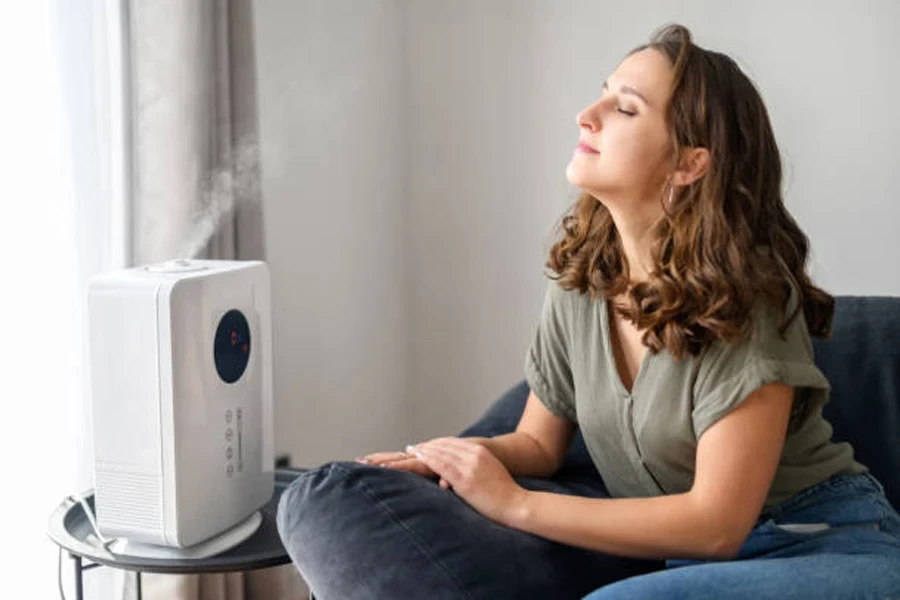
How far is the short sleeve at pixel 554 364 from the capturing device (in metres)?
1.69

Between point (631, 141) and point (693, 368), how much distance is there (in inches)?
11.8

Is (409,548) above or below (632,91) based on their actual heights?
below

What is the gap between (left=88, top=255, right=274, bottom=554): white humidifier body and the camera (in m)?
1.49

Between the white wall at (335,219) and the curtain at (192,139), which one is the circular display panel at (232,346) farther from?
the white wall at (335,219)

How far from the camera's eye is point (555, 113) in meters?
2.63

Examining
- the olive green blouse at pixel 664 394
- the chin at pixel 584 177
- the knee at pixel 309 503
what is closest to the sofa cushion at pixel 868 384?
the olive green blouse at pixel 664 394

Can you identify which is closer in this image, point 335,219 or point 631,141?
point 631,141

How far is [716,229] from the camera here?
4.82 feet

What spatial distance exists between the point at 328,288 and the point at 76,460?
2.87 ft

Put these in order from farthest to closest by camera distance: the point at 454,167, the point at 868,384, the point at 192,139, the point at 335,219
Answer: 1. the point at 454,167
2. the point at 335,219
3. the point at 192,139
4. the point at 868,384

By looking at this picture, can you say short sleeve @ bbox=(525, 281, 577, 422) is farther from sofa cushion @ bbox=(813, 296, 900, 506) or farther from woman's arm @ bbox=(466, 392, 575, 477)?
sofa cushion @ bbox=(813, 296, 900, 506)

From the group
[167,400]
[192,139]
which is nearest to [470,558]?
[167,400]

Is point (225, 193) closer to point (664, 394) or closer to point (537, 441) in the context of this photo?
point (537, 441)

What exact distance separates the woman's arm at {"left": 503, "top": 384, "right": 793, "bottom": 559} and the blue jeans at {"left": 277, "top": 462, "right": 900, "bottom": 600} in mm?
39
